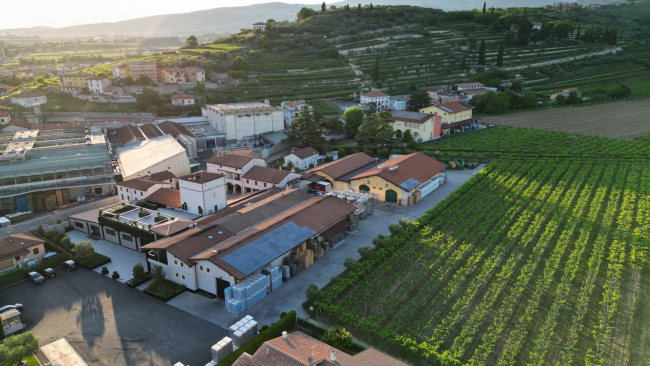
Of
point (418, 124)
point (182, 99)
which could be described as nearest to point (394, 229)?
point (418, 124)

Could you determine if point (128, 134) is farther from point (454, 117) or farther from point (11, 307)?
point (454, 117)

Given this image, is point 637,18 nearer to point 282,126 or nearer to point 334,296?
point 282,126

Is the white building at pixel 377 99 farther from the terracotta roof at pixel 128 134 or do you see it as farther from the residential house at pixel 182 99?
the terracotta roof at pixel 128 134

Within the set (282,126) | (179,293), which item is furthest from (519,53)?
(179,293)

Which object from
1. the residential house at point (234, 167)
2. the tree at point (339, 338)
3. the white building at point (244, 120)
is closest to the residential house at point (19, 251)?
the residential house at point (234, 167)

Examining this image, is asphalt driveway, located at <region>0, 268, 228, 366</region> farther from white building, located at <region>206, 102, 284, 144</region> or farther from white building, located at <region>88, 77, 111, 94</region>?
white building, located at <region>88, 77, 111, 94</region>

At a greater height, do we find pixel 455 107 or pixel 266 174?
pixel 455 107

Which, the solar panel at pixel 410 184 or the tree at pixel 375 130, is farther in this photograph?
the tree at pixel 375 130
